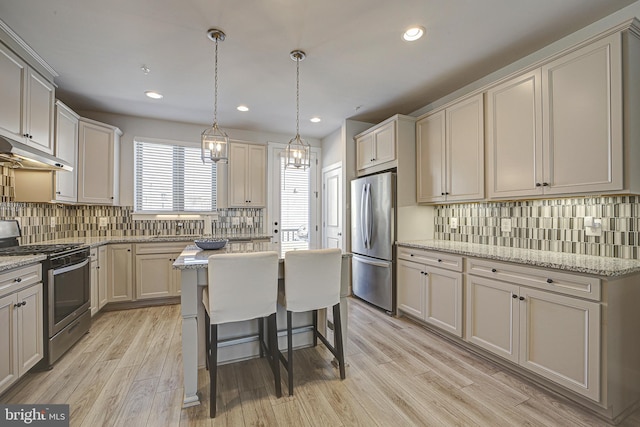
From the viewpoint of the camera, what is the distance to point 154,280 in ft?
12.4

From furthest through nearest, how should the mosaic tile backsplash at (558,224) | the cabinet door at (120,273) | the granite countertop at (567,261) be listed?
the cabinet door at (120,273), the mosaic tile backsplash at (558,224), the granite countertop at (567,261)

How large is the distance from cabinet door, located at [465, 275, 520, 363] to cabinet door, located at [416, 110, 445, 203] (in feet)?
3.66

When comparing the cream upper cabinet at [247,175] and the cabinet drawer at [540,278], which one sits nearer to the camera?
the cabinet drawer at [540,278]

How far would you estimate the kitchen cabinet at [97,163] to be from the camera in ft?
11.5

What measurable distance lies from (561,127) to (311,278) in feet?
7.11

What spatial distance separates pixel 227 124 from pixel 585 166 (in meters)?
4.32

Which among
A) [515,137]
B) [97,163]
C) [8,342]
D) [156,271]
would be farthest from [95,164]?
[515,137]

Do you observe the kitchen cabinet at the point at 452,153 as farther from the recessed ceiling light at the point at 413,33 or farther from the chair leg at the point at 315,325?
the chair leg at the point at 315,325

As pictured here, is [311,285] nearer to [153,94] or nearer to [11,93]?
[11,93]

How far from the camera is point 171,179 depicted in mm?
4383

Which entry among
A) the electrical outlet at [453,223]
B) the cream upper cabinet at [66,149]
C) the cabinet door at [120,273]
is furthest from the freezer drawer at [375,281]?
the cream upper cabinet at [66,149]

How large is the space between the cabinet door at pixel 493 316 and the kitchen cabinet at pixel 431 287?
12 cm

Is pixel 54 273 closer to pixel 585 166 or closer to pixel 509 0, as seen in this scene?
pixel 509 0

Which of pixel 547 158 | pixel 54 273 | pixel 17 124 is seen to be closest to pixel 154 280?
pixel 54 273
